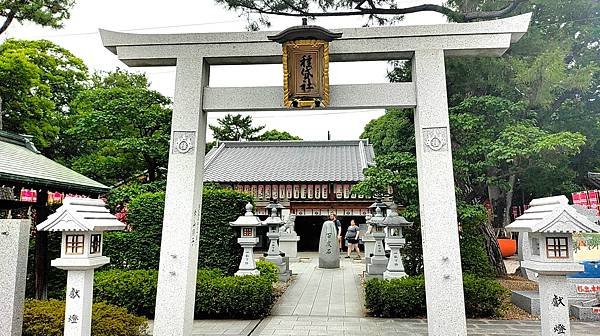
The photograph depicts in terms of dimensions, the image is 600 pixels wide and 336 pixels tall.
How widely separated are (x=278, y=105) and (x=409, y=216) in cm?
486

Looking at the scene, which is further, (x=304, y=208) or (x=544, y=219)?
(x=304, y=208)

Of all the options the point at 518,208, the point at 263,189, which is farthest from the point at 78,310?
the point at 518,208

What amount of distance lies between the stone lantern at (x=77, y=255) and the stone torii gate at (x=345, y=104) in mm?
1181

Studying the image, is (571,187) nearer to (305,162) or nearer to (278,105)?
(305,162)

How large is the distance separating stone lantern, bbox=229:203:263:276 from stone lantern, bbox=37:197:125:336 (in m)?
5.77

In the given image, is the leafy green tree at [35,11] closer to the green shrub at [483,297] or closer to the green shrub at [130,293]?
the green shrub at [130,293]

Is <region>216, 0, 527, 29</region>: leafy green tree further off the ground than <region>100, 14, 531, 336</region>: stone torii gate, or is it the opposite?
<region>216, 0, 527, 29</region>: leafy green tree

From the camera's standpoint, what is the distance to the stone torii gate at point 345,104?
6.01m

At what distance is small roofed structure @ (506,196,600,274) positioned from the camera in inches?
190

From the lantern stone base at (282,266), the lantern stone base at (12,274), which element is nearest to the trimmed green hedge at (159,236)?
the lantern stone base at (282,266)

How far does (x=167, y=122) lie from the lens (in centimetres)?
1733

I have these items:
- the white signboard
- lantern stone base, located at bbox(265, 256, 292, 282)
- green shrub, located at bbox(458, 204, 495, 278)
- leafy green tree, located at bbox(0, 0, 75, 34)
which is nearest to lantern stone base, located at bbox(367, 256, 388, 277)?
lantern stone base, located at bbox(265, 256, 292, 282)

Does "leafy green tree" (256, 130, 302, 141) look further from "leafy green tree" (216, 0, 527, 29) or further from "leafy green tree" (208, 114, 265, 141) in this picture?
"leafy green tree" (216, 0, 527, 29)

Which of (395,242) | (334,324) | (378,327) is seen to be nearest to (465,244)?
(395,242)
